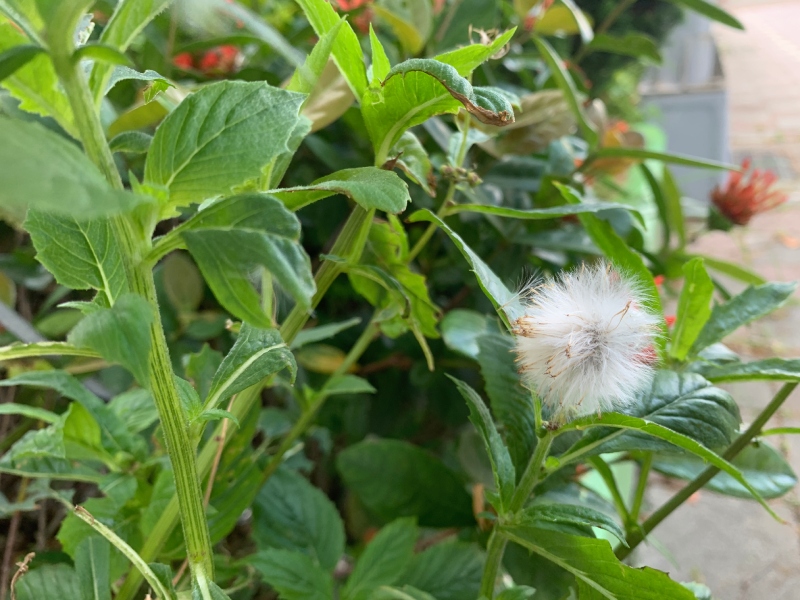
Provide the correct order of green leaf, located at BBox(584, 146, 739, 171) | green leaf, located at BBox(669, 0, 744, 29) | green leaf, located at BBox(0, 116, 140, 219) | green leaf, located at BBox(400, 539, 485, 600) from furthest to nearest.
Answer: green leaf, located at BBox(669, 0, 744, 29), green leaf, located at BBox(584, 146, 739, 171), green leaf, located at BBox(400, 539, 485, 600), green leaf, located at BBox(0, 116, 140, 219)

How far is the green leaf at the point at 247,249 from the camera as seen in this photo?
0.50 feet

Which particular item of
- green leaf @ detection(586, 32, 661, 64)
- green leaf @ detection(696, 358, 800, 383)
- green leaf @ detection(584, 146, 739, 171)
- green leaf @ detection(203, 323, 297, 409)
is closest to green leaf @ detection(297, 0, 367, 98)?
green leaf @ detection(203, 323, 297, 409)

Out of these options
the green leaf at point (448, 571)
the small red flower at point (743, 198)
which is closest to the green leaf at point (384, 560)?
the green leaf at point (448, 571)

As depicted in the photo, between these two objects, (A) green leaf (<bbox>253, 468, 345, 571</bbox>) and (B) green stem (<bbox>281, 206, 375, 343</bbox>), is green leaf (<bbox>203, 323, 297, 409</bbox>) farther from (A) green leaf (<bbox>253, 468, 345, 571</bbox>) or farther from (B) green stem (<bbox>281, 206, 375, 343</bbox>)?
(A) green leaf (<bbox>253, 468, 345, 571</bbox>)

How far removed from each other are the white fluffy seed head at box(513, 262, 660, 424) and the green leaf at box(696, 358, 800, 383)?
66 millimetres

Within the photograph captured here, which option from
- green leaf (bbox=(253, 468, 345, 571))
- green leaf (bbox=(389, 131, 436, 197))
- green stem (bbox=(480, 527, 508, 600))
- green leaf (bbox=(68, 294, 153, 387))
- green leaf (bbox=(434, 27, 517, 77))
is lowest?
green leaf (bbox=(253, 468, 345, 571))

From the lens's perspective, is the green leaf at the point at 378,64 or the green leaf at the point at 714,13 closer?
the green leaf at the point at 378,64

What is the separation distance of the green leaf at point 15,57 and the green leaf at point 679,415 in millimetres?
243

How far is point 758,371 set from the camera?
27 cm

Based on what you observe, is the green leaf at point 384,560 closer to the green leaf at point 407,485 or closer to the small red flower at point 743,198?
the green leaf at point 407,485

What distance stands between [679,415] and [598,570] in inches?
3.0

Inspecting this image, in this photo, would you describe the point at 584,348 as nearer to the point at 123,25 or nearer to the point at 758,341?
the point at 123,25

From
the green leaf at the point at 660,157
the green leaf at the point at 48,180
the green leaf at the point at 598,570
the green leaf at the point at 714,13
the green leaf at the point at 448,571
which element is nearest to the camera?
the green leaf at the point at 48,180

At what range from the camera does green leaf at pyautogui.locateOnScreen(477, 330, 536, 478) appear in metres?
0.30
